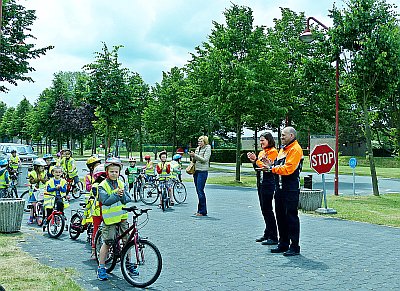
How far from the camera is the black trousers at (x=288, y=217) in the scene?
812 cm

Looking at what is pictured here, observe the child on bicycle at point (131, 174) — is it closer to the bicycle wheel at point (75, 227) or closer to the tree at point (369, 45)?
the bicycle wheel at point (75, 227)

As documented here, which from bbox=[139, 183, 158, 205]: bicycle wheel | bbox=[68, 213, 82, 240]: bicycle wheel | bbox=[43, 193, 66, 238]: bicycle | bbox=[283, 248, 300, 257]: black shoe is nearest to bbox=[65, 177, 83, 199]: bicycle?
bbox=[139, 183, 158, 205]: bicycle wheel

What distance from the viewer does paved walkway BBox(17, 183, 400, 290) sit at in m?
6.45

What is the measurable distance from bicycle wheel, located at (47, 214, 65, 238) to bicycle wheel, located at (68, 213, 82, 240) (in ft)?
0.91

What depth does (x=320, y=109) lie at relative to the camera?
3231cm

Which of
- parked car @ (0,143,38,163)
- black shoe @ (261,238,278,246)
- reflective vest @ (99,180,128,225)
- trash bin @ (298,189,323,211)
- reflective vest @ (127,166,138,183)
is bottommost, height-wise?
black shoe @ (261,238,278,246)

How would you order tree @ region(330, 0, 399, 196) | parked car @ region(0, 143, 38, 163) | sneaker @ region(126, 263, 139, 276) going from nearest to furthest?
sneaker @ region(126, 263, 139, 276), tree @ region(330, 0, 399, 196), parked car @ region(0, 143, 38, 163)

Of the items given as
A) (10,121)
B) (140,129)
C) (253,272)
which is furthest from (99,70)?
(10,121)

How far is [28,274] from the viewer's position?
676cm

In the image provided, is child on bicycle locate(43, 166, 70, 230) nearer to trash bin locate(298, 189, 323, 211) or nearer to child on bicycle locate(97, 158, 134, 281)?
child on bicycle locate(97, 158, 134, 281)

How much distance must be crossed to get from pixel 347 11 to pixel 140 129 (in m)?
36.2

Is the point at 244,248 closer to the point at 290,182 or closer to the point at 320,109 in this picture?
the point at 290,182

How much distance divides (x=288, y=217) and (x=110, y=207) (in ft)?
9.76

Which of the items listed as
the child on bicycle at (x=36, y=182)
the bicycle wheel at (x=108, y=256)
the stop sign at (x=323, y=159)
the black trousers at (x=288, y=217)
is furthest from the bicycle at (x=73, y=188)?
the black trousers at (x=288, y=217)
